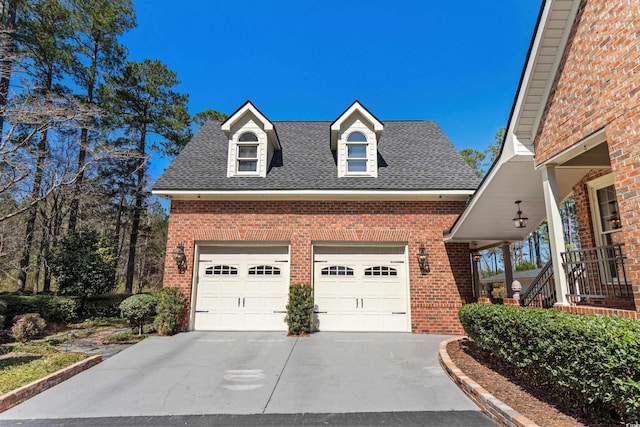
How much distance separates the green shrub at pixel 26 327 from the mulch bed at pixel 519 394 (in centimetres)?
1122

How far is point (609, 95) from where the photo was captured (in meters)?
4.47

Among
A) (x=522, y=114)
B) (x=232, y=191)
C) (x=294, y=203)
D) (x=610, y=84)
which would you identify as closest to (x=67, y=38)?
(x=232, y=191)

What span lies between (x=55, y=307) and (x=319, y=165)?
1041 centimetres

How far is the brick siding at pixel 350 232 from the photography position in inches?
382

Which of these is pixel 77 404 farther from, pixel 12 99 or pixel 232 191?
pixel 12 99

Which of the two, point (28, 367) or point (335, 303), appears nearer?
point (28, 367)

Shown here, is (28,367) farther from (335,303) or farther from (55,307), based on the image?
(335,303)

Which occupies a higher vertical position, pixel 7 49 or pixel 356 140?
pixel 7 49

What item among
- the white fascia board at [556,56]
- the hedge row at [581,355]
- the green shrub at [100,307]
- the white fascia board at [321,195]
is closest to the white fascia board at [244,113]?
the white fascia board at [321,195]

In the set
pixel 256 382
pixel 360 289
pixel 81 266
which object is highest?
pixel 81 266

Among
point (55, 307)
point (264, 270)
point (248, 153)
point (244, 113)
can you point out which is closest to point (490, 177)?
point (264, 270)

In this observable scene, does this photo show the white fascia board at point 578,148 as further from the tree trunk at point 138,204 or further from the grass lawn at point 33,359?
the tree trunk at point 138,204

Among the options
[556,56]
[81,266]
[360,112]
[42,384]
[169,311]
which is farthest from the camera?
[81,266]

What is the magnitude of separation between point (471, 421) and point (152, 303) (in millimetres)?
8889
